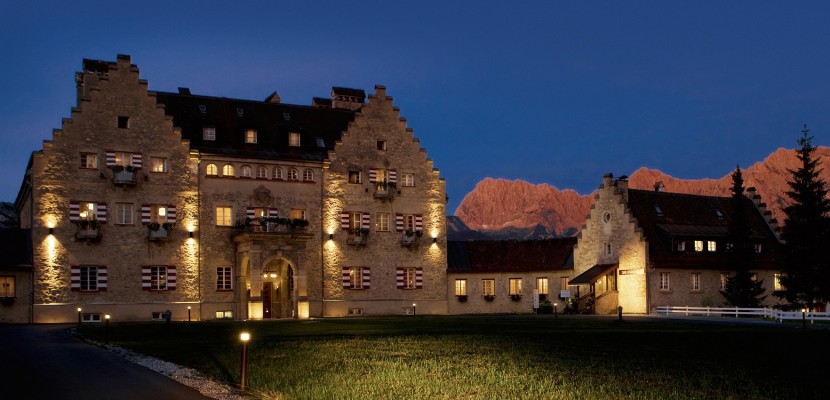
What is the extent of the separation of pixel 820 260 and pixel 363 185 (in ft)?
96.8

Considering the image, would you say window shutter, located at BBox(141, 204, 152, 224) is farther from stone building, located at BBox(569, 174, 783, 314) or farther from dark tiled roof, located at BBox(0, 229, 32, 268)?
stone building, located at BBox(569, 174, 783, 314)

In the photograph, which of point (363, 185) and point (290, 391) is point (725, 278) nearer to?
point (363, 185)

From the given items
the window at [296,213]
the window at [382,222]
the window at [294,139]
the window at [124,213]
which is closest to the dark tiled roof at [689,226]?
the window at [382,222]

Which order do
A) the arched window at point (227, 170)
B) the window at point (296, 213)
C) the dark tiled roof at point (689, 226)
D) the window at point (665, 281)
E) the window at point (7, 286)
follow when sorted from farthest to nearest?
the dark tiled roof at point (689, 226) → the window at point (665, 281) → the window at point (296, 213) → the arched window at point (227, 170) → the window at point (7, 286)

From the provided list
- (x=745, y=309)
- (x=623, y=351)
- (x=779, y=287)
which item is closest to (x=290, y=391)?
(x=623, y=351)

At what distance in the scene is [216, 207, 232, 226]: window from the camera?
57750mm

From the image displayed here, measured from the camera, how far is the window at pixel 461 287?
220 feet

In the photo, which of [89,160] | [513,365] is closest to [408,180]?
[89,160]

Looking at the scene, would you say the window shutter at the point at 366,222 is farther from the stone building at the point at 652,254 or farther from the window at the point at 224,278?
the stone building at the point at 652,254

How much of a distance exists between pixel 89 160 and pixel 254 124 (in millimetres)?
11583

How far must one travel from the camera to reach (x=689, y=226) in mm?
64562

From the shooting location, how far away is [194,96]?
62062mm

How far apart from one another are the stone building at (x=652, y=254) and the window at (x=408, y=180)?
1308 cm

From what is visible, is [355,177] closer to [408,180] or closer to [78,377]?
[408,180]
